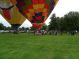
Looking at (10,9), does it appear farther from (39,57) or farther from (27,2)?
(39,57)

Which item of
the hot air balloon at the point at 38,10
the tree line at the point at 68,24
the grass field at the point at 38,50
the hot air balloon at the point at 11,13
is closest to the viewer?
the grass field at the point at 38,50

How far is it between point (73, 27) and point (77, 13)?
7973mm

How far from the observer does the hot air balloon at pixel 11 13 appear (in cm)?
3781

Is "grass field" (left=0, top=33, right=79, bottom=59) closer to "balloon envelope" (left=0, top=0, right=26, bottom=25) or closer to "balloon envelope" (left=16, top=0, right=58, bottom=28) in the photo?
"balloon envelope" (left=16, top=0, right=58, bottom=28)

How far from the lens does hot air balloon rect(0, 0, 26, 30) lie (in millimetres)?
37806

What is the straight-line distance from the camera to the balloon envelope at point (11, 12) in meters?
A: 37.8

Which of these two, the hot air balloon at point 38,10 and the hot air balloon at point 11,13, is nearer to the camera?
the hot air balloon at point 38,10

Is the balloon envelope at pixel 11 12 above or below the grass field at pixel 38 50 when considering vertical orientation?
above

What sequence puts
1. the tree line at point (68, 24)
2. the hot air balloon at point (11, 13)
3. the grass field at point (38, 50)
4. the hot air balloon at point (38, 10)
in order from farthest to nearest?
the tree line at point (68, 24), the hot air balloon at point (11, 13), the hot air balloon at point (38, 10), the grass field at point (38, 50)

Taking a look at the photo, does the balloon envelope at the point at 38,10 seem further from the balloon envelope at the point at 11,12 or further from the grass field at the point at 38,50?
the grass field at the point at 38,50

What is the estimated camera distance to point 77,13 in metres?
89.4

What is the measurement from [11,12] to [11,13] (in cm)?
15

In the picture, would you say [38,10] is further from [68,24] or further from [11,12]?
[68,24]

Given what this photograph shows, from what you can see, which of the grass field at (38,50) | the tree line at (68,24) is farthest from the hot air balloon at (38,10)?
the tree line at (68,24)
